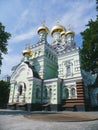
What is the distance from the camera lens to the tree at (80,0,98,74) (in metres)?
14.8

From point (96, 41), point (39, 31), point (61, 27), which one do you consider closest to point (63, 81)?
point (96, 41)

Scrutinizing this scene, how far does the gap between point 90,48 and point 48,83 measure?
42.5 ft

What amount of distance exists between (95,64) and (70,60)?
1091 cm

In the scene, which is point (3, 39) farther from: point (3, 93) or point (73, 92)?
point (3, 93)

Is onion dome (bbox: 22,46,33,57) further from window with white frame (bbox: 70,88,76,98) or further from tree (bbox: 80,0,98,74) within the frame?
tree (bbox: 80,0,98,74)

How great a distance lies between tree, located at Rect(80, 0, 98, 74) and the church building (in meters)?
8.13

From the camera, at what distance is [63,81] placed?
25.6m

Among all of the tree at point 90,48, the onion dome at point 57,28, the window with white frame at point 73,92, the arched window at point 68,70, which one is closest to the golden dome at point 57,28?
the onion dome at point 57,28

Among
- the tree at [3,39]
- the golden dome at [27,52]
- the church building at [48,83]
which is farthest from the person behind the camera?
the golden dome at [27,52]

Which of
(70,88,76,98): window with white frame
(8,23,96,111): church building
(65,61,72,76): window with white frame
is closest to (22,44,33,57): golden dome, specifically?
(8,23,96,111): church building

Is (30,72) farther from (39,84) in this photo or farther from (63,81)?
(63,81)

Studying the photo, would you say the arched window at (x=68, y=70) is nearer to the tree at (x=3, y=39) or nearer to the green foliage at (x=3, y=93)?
the tree at (x=3, y=39)

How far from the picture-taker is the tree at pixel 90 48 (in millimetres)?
14841

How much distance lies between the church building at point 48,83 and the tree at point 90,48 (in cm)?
813
